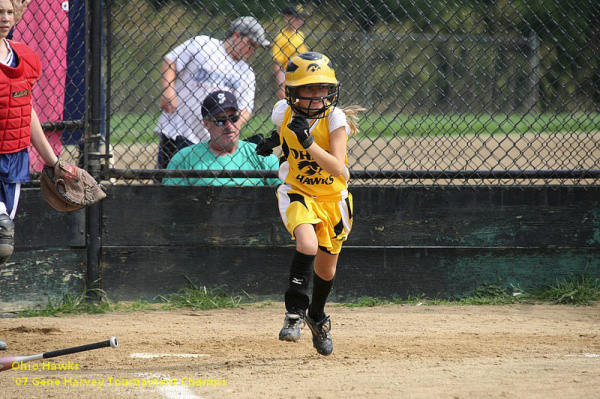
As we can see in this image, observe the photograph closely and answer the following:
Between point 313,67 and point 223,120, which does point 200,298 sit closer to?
point 223,120

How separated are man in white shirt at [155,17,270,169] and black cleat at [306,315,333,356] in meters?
2.39

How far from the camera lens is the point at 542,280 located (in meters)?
5.52

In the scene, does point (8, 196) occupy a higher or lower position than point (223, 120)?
lower

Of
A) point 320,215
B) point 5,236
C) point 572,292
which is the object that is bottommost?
point 572,292

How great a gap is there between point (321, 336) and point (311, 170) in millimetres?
897

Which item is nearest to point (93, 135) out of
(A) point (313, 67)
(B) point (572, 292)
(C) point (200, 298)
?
(C) point (200, 298)

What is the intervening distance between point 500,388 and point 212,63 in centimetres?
388

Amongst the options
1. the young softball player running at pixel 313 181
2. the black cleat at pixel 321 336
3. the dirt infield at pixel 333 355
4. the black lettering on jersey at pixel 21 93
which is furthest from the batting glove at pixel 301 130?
the black lettering on jersey at pixel 21 93

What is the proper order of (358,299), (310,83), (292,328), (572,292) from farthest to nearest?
(358,299)
(572,292)
(292,328)
(310,83)

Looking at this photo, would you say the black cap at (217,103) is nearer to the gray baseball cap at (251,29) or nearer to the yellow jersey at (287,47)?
the yellow jersey at (287,47)

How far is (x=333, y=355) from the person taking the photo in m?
4.06

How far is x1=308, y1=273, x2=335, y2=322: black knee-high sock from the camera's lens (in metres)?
4.06

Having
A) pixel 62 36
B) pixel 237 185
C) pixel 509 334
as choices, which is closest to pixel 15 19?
pixel 62 36

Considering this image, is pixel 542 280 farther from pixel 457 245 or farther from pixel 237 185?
pixel 237 185
